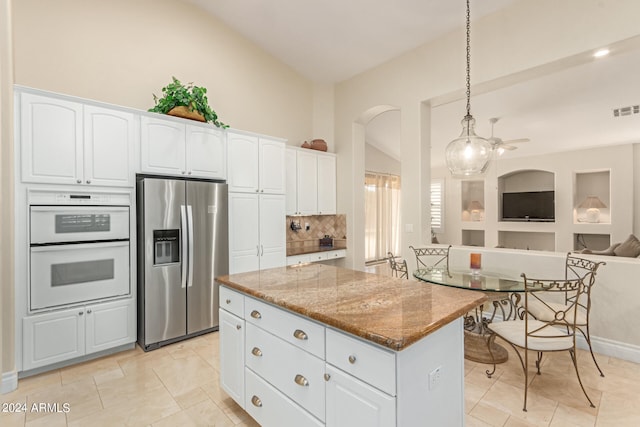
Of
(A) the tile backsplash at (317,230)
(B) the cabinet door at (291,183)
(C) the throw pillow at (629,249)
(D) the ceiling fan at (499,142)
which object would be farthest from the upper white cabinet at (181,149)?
(C) the throw pillow at (629,249)

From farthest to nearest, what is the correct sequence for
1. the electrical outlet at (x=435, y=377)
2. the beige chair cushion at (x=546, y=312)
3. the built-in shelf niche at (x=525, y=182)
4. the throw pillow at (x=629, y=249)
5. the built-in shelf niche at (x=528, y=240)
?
the built-in shelf niche at (x=525, y=182)
the built-in shelf niche at (x=528, y=240)
the throw pillow at (x=629, y=249)
the beige chair cushion at (x=546, y=312)
the electrical outlet at (x=435, y=377)

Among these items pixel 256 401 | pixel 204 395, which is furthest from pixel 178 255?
pixel 256 401

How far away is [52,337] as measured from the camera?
2703 millimetres

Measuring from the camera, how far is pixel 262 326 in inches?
73.5

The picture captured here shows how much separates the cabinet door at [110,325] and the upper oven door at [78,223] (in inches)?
26.1

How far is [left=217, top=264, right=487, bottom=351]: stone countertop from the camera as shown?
1.28m

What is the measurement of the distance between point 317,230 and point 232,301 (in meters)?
3.39

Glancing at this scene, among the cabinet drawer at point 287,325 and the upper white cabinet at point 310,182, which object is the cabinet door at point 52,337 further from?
the upper white cabinet at point 310,182

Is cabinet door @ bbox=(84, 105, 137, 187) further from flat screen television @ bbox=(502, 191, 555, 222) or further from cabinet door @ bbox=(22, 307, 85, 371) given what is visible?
flat screen television @ bbox=(502, 191, 555, 222)

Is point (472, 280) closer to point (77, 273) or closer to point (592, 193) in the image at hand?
point (77, 273)

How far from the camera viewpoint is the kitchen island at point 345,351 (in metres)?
1.24

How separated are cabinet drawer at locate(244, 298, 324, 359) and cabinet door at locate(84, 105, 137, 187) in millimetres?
2033

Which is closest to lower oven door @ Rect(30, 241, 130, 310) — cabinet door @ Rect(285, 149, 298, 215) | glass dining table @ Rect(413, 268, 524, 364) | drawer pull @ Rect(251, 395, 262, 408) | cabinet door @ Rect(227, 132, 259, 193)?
cabinet door @ Rect(227, 132, 259, 193)

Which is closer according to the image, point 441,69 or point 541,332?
point 541,332
